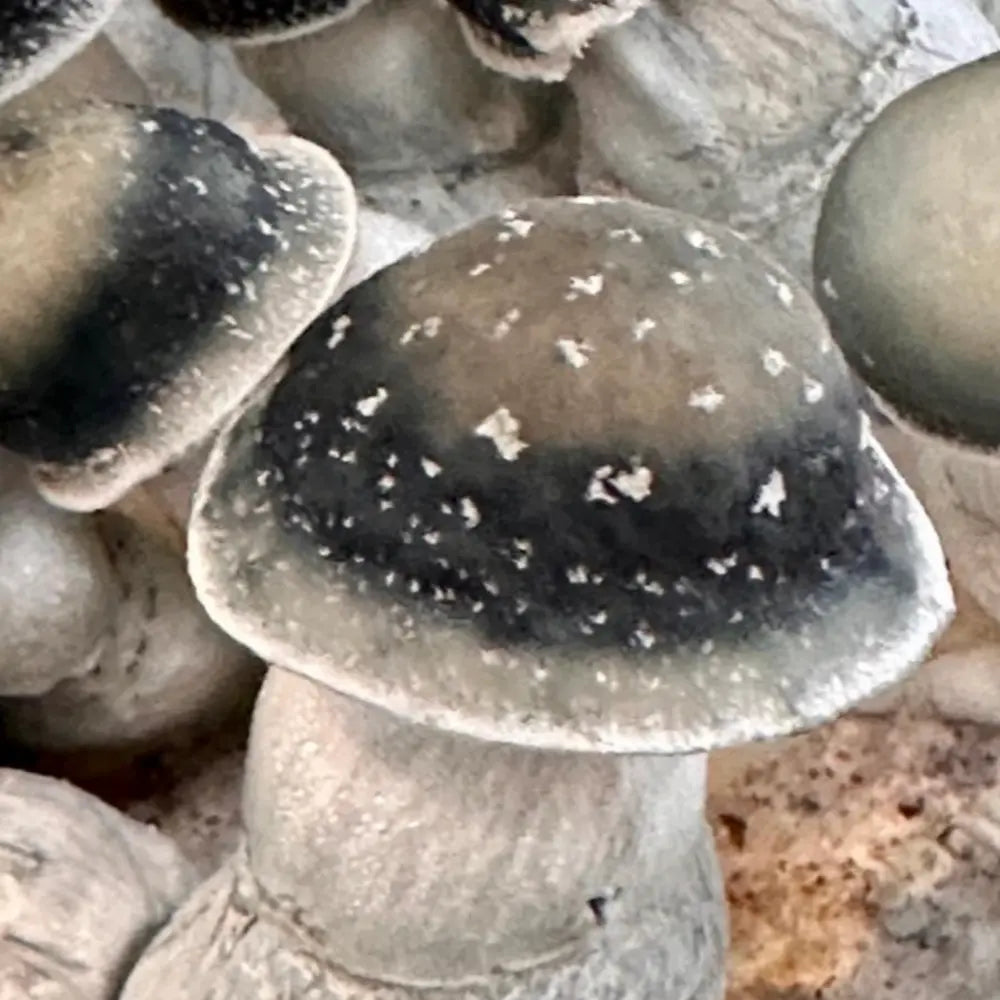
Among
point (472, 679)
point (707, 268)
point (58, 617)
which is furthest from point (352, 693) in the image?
point (58, 617)

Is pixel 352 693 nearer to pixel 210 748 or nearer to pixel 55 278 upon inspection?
pixel 55 278

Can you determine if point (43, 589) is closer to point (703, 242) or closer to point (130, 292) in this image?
point (130, 292)

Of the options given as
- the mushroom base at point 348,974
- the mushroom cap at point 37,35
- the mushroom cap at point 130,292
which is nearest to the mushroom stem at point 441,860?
the mushroom base at point 348,974

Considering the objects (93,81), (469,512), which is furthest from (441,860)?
(93,81)

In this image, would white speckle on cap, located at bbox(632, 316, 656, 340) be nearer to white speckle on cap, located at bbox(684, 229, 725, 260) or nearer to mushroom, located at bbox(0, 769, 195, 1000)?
white speckle on cap, located at bbox(684, 229, 725, 260)

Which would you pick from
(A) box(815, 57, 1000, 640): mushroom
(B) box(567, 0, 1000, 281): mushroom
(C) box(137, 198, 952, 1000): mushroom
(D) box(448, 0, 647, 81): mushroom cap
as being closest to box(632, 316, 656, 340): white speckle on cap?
(C) box(137, 198, 952, 1000): mushroom
